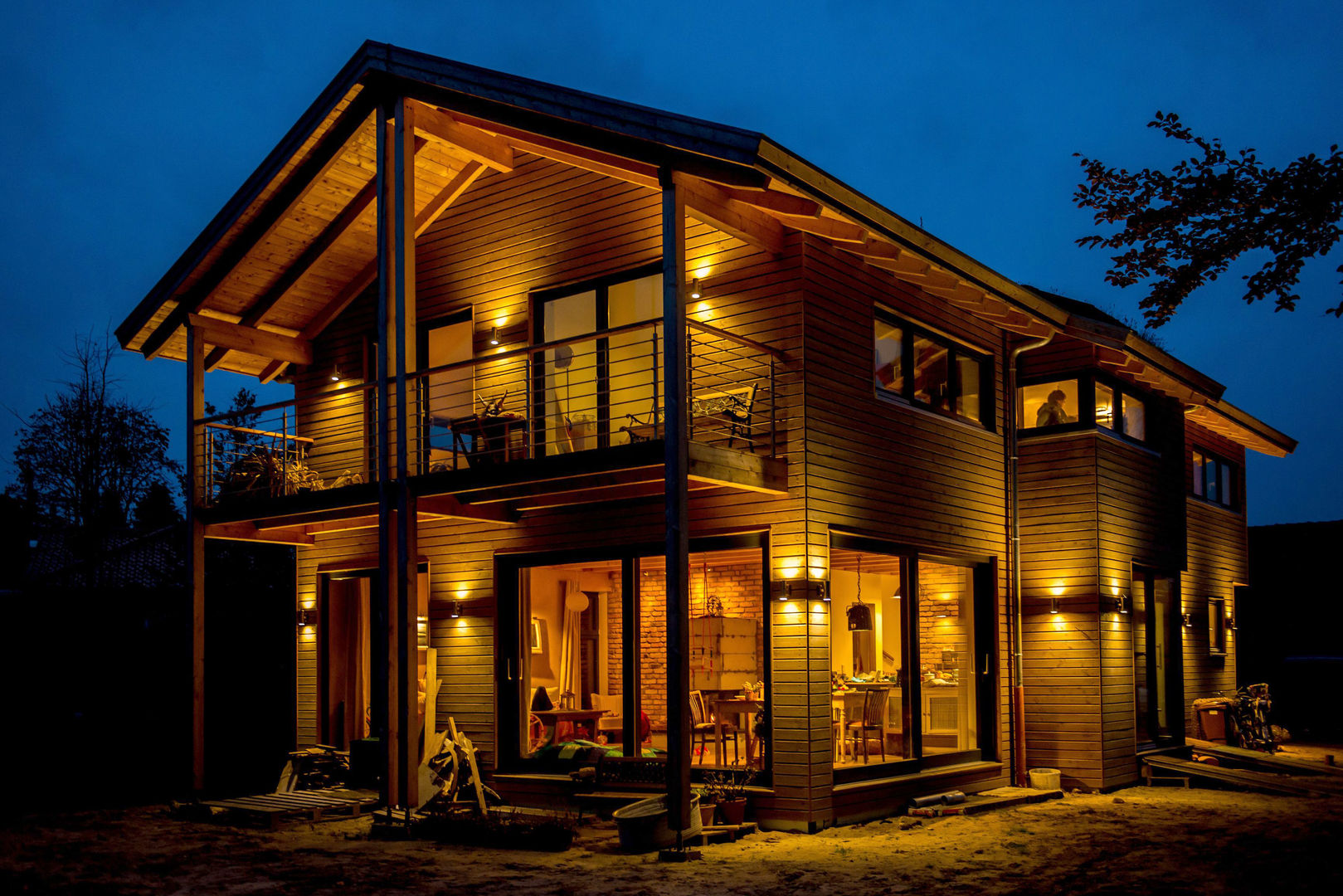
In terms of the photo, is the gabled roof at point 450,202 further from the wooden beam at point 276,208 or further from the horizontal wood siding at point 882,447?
the horizontal wood siding at point 882,447

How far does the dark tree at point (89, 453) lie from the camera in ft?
64.2

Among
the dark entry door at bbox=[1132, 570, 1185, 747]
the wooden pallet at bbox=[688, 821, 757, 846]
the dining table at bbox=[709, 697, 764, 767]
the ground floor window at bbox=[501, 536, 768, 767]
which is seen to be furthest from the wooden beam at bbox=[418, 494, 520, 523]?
the dark entry door at bbox=[1132, 570, 1185, 747]

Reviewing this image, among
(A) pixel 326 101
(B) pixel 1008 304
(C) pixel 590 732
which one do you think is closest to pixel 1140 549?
(B) pixel 1008 304

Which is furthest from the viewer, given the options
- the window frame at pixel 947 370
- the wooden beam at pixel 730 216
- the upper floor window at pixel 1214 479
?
the upper floor window at pixel 1214 479

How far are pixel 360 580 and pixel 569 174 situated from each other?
18.0 feet

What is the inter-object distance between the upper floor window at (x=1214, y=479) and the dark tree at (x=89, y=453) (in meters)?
17.1

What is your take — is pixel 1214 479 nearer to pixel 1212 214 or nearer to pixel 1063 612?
pixel 1063 612

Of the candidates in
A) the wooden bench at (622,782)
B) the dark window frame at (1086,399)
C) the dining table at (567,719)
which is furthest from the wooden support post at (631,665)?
the dark window frame at (1086,399)

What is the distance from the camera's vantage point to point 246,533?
13312 millimetres

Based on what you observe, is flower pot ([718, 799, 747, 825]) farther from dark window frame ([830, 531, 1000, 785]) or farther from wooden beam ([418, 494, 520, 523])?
wooden beam ([418, 494, 520, 523])

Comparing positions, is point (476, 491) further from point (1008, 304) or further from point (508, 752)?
point (1008, 304)

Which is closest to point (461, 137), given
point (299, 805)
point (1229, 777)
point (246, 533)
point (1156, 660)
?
point (246, 533)

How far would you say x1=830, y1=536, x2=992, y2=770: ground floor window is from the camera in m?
11.7

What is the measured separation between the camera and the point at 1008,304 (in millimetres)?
12430
